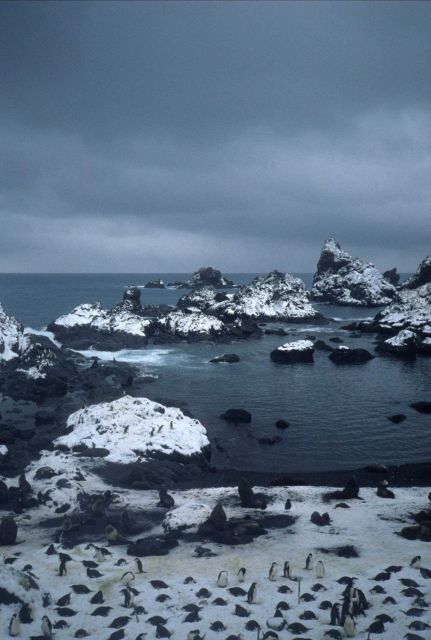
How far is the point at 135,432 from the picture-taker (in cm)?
3531

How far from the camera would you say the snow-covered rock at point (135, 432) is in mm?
33562

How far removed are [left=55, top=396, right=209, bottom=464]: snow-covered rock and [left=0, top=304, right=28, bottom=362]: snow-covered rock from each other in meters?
22.9

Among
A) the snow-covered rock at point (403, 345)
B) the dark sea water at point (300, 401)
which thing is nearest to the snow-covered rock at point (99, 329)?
the dark sea water at point (300, 401)

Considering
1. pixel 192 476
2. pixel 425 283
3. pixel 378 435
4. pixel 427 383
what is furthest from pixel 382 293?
pixel 192 476

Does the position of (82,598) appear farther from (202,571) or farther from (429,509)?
(429,509)

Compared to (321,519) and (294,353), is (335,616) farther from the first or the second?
(294,353)

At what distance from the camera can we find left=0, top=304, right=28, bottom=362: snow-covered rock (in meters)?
57.0

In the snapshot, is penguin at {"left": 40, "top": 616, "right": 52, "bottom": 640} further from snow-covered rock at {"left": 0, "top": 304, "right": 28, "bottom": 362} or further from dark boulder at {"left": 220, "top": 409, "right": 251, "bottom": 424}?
snow-covered rock at {"left": 0, "top": 304, "right": 28, "bottom": 362}

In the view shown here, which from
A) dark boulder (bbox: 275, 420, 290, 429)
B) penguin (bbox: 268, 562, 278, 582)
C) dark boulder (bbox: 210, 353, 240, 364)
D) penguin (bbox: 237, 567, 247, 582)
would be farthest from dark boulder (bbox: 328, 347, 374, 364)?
penguin (bbox: 237, 567, 247, 582)

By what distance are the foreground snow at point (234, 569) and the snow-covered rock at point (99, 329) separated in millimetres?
53852

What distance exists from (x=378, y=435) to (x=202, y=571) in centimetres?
2461

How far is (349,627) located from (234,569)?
569 centimetres

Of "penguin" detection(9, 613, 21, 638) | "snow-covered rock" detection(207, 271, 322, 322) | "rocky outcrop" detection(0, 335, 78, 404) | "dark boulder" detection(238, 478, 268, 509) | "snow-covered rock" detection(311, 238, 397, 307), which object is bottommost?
"dark boulder" detection(238, 478, 268, 509)

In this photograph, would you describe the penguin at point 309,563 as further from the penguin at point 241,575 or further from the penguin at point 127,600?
the penguin at point 127,600
